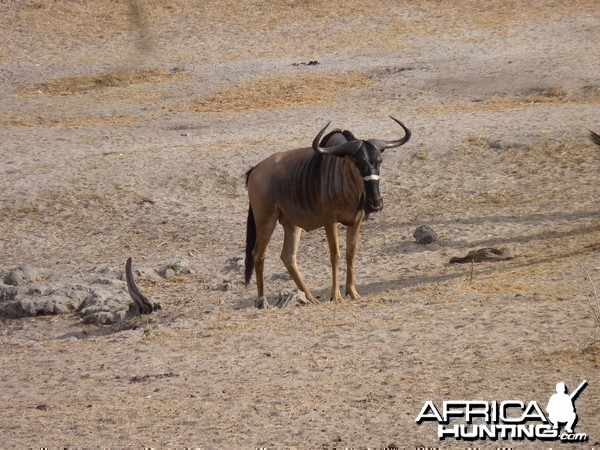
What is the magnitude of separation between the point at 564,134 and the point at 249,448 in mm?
10301

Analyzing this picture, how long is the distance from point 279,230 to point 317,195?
3121mm

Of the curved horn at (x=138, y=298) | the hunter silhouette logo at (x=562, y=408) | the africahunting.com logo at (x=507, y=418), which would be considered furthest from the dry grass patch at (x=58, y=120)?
the hunter silhouette logo at (x=562, y=408)

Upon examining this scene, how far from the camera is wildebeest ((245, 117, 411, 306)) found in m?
10.3

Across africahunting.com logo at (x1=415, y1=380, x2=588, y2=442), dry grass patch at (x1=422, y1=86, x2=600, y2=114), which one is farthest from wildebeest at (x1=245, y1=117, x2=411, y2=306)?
dry grass patch at (x1=422, y1=86, x2=600, y2=114)

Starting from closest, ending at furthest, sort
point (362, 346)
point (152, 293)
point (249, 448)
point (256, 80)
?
point (249, 448)
point (362, 346)
point (152, 293)
point (256, 80)

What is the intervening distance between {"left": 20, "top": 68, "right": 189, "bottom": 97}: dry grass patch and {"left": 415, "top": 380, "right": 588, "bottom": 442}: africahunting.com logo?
1600cm

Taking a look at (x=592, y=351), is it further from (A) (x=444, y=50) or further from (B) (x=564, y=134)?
(A) (x=444, y=50)

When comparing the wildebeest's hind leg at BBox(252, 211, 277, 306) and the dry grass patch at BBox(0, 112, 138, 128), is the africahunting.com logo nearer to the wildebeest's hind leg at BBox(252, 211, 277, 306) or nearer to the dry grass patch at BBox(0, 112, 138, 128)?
the wildebeest's hind leg at BBox(252, 211, 277, 306)

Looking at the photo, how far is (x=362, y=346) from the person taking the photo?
26.9 feet

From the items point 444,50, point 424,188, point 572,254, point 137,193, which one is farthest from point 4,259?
point 444,50

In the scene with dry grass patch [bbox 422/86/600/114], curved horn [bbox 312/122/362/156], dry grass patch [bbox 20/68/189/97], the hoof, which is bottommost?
Answer: the hoof

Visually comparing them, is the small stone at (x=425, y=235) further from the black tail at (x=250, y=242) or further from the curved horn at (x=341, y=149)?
the curved horn at (x=341, y=149)

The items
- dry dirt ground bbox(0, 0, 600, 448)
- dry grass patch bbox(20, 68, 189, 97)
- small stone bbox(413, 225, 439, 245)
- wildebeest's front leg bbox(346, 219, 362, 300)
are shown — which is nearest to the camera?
dry dirt ground bbox(0, 0, 600, 448)

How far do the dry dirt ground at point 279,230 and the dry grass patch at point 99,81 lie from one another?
0.07 metres
